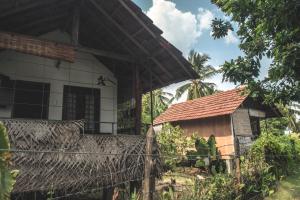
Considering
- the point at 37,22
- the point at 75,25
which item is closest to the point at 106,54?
the point at 75,25

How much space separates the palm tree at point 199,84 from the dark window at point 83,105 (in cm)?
2502

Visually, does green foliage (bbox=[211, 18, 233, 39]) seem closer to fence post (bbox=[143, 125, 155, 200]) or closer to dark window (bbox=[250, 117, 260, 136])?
fence post (bbox=[143, 125, 155, 200])

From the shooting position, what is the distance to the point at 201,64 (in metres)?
37.6

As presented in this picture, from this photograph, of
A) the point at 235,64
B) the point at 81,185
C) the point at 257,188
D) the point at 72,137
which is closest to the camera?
the point at 81,185

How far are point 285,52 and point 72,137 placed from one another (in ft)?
18.5

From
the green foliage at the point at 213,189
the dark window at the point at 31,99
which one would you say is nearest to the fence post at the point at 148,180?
the green foliage at the point at 213,189

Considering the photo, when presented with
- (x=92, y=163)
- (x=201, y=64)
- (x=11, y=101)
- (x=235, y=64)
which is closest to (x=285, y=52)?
(x=235, y=64)

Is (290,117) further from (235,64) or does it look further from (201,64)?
(235,64)

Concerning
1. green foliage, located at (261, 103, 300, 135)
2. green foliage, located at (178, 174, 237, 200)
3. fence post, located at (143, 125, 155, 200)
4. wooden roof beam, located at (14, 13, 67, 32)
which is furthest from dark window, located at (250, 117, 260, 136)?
fence post, located at (143, 125, 155, 200)

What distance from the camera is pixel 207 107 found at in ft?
65.7

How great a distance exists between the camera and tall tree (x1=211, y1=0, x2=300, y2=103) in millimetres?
6680

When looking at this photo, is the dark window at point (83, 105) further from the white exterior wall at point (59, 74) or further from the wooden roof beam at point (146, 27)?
the wooden roof beam at point (146, 27)

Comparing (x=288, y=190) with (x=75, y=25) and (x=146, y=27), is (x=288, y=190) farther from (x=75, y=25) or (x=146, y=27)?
(x=75, y=25)

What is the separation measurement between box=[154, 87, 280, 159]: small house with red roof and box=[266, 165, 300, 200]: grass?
11.0 ft
